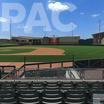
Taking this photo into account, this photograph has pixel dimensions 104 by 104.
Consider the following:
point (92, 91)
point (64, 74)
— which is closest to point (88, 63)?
point (64, 74)

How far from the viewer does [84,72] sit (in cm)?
1373

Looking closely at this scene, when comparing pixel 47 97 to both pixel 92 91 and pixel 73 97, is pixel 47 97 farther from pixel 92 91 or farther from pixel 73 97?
pixel 92 91

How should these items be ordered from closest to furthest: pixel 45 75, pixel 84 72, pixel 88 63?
pixel 84 72, pixel 45 75, pixel 88 63

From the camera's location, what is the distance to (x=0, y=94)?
750 cm

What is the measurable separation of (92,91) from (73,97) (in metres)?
0.66

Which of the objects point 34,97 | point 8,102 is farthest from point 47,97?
point 8,102

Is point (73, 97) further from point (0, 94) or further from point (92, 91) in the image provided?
point (0, 94)

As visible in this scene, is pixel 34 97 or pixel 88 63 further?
pixel 88 63

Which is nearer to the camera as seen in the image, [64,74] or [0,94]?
[0,94]

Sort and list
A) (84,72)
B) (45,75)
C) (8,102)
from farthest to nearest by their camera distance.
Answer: (45,75)
(84,72)
(8,102)

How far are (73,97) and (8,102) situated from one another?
4.84 feet

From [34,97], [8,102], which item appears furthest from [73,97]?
[8,102]

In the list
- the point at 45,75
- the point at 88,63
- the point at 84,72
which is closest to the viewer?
the point at 84,72

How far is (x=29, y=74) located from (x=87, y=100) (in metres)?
7.93
